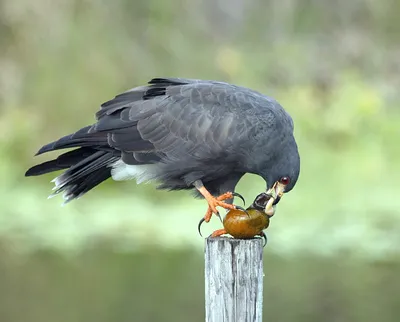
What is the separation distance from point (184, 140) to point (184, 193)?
6.45 meters

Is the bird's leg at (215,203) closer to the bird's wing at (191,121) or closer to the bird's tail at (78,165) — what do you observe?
the bird's wing at (191,121)

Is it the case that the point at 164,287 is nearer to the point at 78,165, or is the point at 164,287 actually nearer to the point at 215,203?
the point at 78,165

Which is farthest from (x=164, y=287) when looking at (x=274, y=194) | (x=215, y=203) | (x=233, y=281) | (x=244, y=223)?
(x=233, y=281)

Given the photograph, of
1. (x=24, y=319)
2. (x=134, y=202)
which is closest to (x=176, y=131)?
(x=24, y=319)

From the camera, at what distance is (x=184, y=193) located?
12.6 metres

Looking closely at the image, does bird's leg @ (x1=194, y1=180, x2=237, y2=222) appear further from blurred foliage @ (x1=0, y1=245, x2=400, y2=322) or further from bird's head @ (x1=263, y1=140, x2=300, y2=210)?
blurred foliage @ (x1=0, y1=245, x2=400, y2=322)

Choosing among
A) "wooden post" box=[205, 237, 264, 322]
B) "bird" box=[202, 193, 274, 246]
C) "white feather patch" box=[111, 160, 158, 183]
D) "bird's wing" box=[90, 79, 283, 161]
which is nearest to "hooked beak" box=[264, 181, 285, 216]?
"bird" box=[202, 193, 274, 246]

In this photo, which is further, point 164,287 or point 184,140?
point 164,287

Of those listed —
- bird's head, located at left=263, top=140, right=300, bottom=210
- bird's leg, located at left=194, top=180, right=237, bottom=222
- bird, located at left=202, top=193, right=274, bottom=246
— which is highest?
bird's head, located at left=263, top=140, right=300, bottom=210

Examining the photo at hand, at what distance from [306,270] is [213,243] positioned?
5266mm

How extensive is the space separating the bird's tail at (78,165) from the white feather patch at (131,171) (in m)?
0.04

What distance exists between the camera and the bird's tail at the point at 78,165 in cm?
618

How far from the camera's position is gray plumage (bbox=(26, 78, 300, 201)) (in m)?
5.97

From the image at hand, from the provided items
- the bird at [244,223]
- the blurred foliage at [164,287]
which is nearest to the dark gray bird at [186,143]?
the bird at [244,223]
